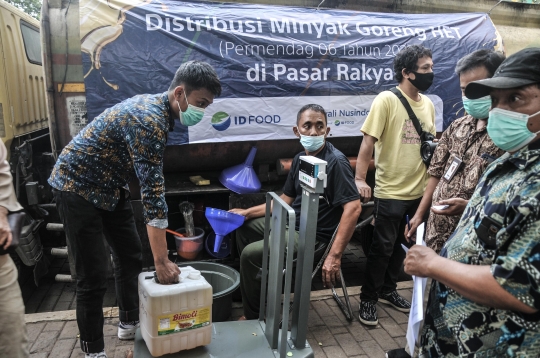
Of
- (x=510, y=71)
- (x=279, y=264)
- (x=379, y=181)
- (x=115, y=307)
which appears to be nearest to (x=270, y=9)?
(x=379, y=181)

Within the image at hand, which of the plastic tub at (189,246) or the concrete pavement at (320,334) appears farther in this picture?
the plastic tub at (189,246)

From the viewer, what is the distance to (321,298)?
328 centimetres

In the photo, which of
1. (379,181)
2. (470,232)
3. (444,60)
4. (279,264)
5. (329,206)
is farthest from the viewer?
(444,60)

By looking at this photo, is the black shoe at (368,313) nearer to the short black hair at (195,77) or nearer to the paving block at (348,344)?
the paving block at (348,344)

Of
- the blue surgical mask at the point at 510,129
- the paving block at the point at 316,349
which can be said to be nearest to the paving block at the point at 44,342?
the paving block at the point at 316,349

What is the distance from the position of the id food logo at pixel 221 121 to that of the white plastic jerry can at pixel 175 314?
1465 mm

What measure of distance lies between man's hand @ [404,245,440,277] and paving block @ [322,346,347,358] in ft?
4.96

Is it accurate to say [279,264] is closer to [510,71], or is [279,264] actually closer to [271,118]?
[510,71]

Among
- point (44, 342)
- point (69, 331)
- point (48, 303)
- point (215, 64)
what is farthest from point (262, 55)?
point (48, 303)

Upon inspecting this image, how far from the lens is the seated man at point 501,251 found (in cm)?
102

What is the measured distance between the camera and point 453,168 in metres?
2.15

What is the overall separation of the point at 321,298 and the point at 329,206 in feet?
3.29

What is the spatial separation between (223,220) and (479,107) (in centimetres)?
189

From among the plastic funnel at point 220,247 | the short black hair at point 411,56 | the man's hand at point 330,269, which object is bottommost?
the plastic funnel at point 220,247
